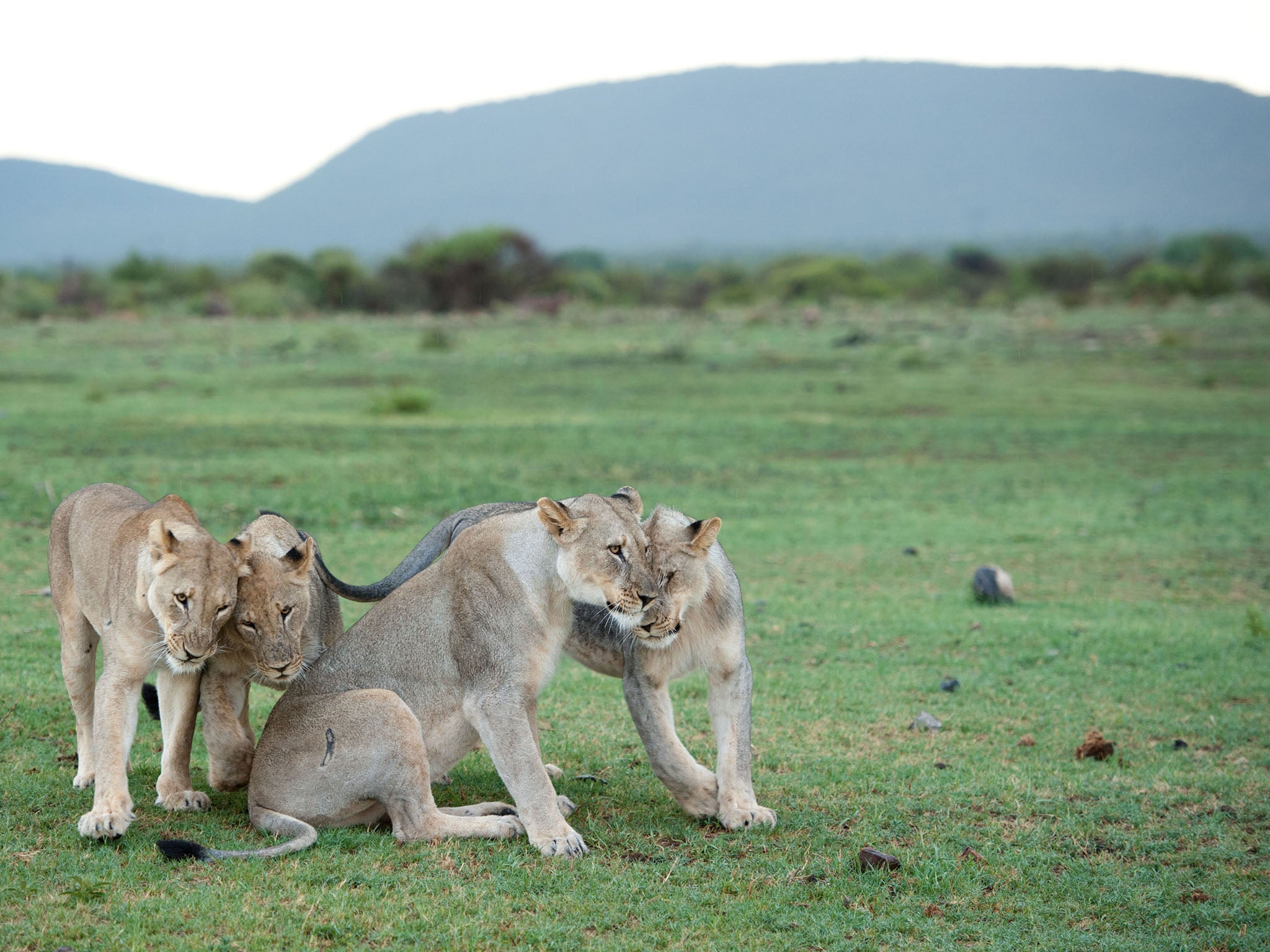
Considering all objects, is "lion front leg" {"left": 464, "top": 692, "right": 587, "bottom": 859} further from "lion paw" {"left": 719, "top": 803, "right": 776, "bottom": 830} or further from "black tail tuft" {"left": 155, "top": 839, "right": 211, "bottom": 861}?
"black tail tuft" {"left": 155, "top": 839, "right": 211, "bottom": 861}

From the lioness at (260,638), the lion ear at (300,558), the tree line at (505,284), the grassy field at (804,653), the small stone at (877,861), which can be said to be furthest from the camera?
the tree line at (505,284)

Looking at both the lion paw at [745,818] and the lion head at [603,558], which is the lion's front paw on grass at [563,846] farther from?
the lion head at [603,558]

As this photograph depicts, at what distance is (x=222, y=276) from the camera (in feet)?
248

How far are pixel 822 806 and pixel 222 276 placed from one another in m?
74.1

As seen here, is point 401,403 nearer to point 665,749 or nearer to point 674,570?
point 665,749

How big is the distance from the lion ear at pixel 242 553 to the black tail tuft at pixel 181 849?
1262 millimetres

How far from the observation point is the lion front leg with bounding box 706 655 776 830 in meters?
6.64

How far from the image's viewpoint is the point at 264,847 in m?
6.19

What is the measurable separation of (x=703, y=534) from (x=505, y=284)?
56981 mm

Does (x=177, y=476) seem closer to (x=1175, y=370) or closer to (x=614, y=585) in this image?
(x=614, y=585)

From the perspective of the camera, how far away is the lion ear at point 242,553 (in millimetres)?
6250

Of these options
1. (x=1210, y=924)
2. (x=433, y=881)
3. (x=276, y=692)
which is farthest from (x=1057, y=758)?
(x=276, y=692)

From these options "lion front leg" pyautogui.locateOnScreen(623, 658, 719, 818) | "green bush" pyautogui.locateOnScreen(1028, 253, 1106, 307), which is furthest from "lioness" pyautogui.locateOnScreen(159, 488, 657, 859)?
"green bush" pyautogui.locateOnScreen(1028, 253, 1106, 307)

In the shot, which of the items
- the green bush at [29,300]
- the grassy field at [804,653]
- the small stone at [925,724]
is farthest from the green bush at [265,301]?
the small stone at [925,724]
